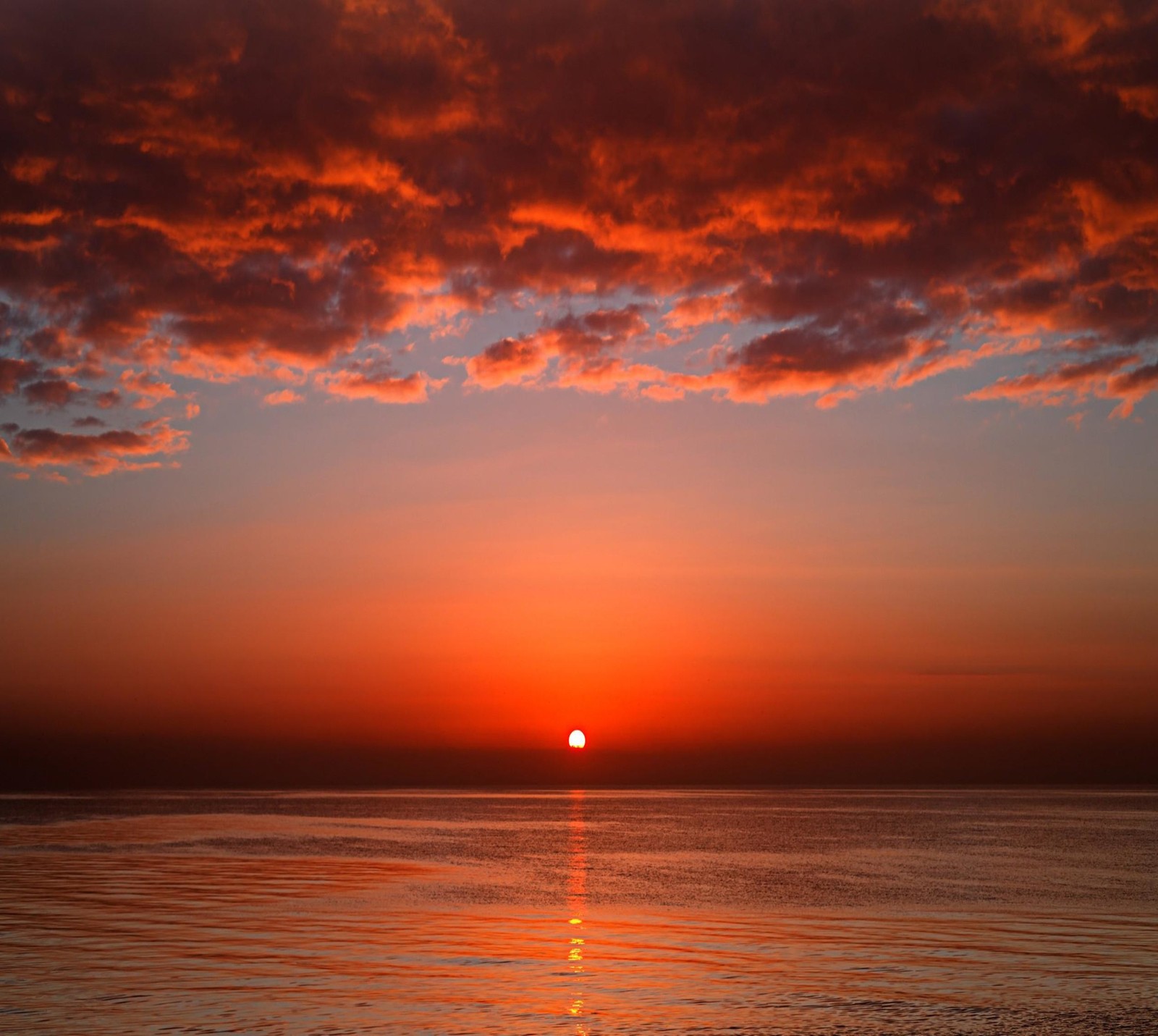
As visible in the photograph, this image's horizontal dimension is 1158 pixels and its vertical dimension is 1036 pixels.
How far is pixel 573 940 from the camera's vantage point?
27.8 metres

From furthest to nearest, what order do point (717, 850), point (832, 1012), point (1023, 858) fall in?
point (717, 850) < point (1023, 858) < point (832, 1012)

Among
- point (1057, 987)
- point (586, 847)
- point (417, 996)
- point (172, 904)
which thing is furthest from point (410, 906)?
point (586, 847)

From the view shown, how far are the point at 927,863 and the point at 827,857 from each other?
18.5 ft

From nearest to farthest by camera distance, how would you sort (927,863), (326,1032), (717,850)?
(326,1032)
(927,863)
(717,850)

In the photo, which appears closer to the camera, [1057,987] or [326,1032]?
[326,1032]

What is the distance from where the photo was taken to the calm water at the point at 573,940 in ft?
64.1

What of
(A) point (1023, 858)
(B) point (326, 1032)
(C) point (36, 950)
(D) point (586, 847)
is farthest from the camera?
(D) point (586, 847)

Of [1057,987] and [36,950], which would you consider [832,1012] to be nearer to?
[1057,987]

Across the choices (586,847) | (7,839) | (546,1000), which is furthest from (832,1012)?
(7,839)

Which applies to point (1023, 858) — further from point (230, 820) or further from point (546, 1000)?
point (230, 820)

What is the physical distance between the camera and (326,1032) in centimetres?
1817

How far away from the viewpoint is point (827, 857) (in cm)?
5675

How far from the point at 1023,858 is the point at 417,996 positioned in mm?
44266

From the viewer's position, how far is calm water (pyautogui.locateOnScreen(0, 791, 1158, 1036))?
1953 cm
